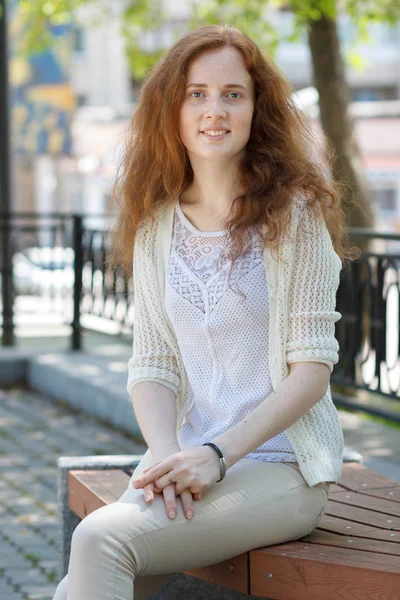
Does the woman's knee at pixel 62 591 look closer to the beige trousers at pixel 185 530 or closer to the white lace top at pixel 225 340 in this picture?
the beige trousers at pixel 185 530

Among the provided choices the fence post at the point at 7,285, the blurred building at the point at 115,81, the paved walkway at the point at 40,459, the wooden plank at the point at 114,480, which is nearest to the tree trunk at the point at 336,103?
the paved walkway at the point at 40,459

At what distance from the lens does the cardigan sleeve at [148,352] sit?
10.7ft

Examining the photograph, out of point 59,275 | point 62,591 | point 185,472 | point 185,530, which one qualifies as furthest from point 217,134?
point 59,275

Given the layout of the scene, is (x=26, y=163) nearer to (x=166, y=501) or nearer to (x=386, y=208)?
(x=386, y=208)

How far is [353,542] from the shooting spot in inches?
118

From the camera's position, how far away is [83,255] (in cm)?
1003

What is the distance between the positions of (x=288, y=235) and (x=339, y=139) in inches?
271

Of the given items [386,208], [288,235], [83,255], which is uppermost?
[288,235]

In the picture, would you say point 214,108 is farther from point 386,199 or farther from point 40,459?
point 386,199

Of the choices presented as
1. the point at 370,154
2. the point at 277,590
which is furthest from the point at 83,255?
the point at 370,154

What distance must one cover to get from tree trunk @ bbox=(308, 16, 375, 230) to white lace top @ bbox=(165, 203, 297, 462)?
21.9 feet

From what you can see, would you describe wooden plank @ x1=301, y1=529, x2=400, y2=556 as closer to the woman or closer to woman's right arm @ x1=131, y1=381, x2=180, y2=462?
the woman

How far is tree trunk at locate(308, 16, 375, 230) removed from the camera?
969 cm

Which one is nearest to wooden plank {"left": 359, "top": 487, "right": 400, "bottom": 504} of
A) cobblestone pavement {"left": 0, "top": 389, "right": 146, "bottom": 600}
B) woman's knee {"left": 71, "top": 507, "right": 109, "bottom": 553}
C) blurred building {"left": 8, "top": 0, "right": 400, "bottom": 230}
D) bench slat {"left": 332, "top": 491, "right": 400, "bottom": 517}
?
bench slat {"left": 332, "top": 491, "right": 400, "bottom": 517}
